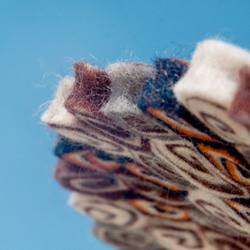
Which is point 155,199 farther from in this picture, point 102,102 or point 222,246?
point 102,102

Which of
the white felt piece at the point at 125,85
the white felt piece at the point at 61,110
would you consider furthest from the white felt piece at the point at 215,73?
the white felt piece at the point at 61,110

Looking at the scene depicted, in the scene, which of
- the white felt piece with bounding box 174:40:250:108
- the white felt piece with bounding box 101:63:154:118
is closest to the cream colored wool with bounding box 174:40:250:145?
the white felt piece with bounding box 174:40:250:108

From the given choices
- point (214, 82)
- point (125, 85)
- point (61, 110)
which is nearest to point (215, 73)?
point (214, 82)

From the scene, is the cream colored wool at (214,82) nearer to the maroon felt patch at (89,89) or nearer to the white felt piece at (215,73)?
the white felt piece at (215,73)

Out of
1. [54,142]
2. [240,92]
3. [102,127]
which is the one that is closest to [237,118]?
[240,92]

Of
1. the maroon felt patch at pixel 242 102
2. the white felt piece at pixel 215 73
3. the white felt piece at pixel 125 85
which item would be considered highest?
the white felt piece at pixel 125 85

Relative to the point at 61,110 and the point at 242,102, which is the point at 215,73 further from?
the point at 61,110

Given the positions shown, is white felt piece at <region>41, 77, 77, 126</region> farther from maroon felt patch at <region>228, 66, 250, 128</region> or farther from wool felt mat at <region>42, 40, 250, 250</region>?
maroon felt patch at <region>228, 66, 250, 128</region>
